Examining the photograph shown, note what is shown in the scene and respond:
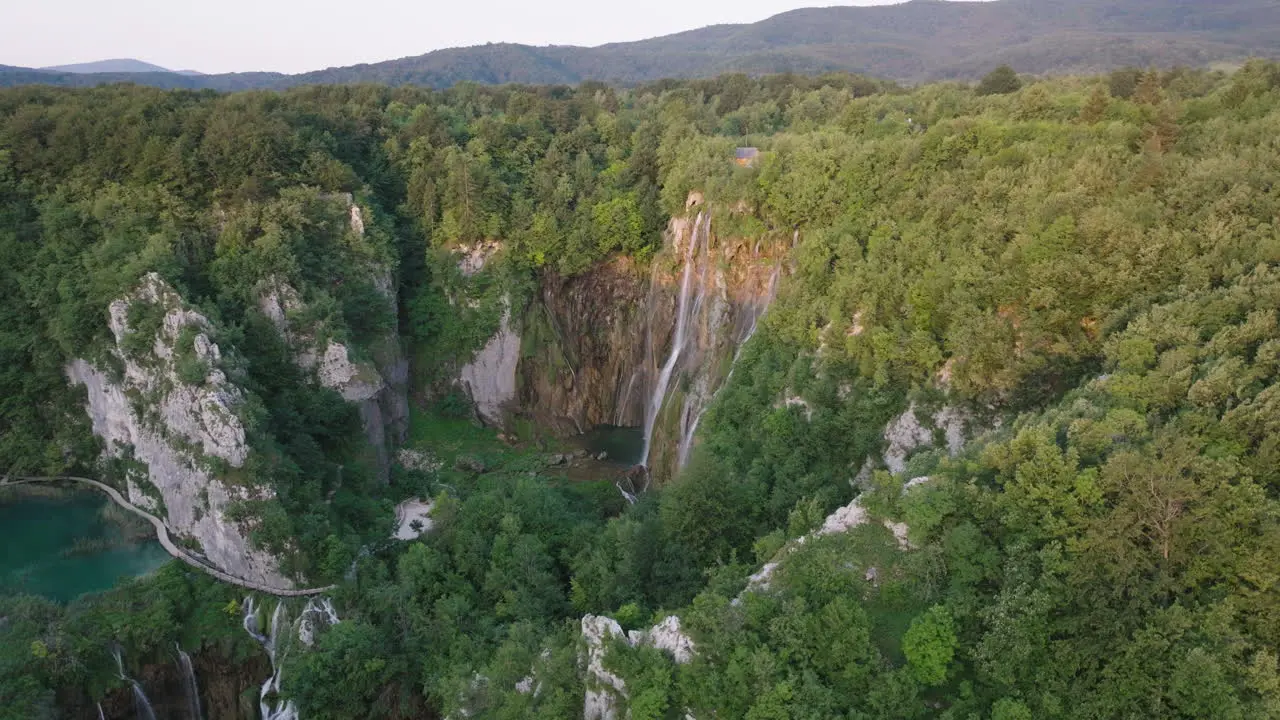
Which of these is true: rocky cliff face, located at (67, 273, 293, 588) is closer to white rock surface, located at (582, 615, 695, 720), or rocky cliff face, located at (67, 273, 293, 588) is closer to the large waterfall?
white rock surface, located at (582, 615, 695, 720)

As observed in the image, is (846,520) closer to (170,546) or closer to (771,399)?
(771,399)

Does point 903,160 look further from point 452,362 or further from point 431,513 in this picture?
point 452,362

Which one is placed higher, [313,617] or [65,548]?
[65,548]

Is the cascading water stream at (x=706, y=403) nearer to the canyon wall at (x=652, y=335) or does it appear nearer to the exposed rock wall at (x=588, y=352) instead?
the canyon wall at (x=652, y=335)

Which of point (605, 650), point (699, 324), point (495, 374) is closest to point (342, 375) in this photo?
point (495, 374)

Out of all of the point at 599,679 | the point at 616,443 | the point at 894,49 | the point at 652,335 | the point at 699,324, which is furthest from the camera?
the point at 894,49

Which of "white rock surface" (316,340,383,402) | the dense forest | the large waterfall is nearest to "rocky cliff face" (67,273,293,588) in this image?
the dense forest

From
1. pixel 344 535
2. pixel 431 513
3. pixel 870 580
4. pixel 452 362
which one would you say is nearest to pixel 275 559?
pixel 344 535
